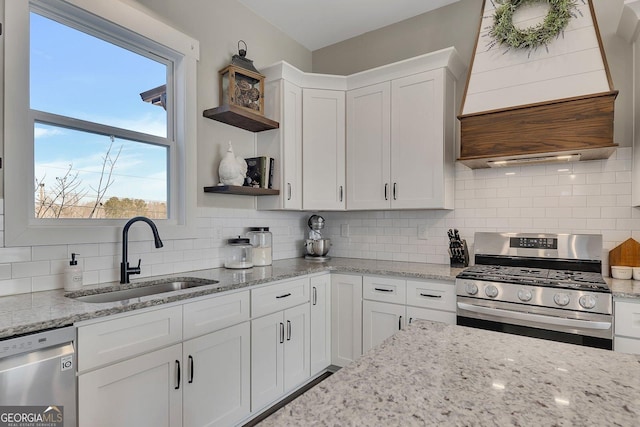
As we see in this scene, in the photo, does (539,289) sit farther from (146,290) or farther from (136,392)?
(146,290)

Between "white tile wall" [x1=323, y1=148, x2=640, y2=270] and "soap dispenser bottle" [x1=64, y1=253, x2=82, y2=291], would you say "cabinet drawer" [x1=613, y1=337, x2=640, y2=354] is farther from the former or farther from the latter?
"soap dispenser bottle" [x1=64, y1=253, x2=82, y2=291]

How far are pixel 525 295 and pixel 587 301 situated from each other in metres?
0.29

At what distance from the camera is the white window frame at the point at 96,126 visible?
1709mm

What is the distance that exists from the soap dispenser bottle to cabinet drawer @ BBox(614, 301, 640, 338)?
2.80 metres

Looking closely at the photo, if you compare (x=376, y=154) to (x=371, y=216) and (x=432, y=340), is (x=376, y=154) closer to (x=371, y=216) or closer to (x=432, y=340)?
(x=371, y=216)

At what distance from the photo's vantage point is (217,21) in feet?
9.04

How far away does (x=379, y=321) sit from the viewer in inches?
105

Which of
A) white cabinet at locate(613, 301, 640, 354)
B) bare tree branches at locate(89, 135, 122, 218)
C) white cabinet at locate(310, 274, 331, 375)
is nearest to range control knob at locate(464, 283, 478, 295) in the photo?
white cabinet at locate(613, 301, 640, 354)

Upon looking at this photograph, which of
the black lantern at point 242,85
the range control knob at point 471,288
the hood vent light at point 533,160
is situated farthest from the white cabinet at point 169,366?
the hood vent light at point 533,160

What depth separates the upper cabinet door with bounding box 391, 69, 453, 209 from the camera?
2.72 m

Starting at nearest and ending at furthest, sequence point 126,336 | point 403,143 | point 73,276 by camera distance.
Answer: point 126,336
point 73,276
point 403,143

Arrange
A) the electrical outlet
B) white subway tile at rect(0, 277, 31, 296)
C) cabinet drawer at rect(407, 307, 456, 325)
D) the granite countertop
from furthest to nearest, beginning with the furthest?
the electrical outlet, cabinet drawer at rect(407, 307, 456, 325), white subway tile at rect(0, 277, 31, 296), the granite countertop

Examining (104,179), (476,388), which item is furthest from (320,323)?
(476,388)

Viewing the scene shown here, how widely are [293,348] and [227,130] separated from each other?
68.4 inches
